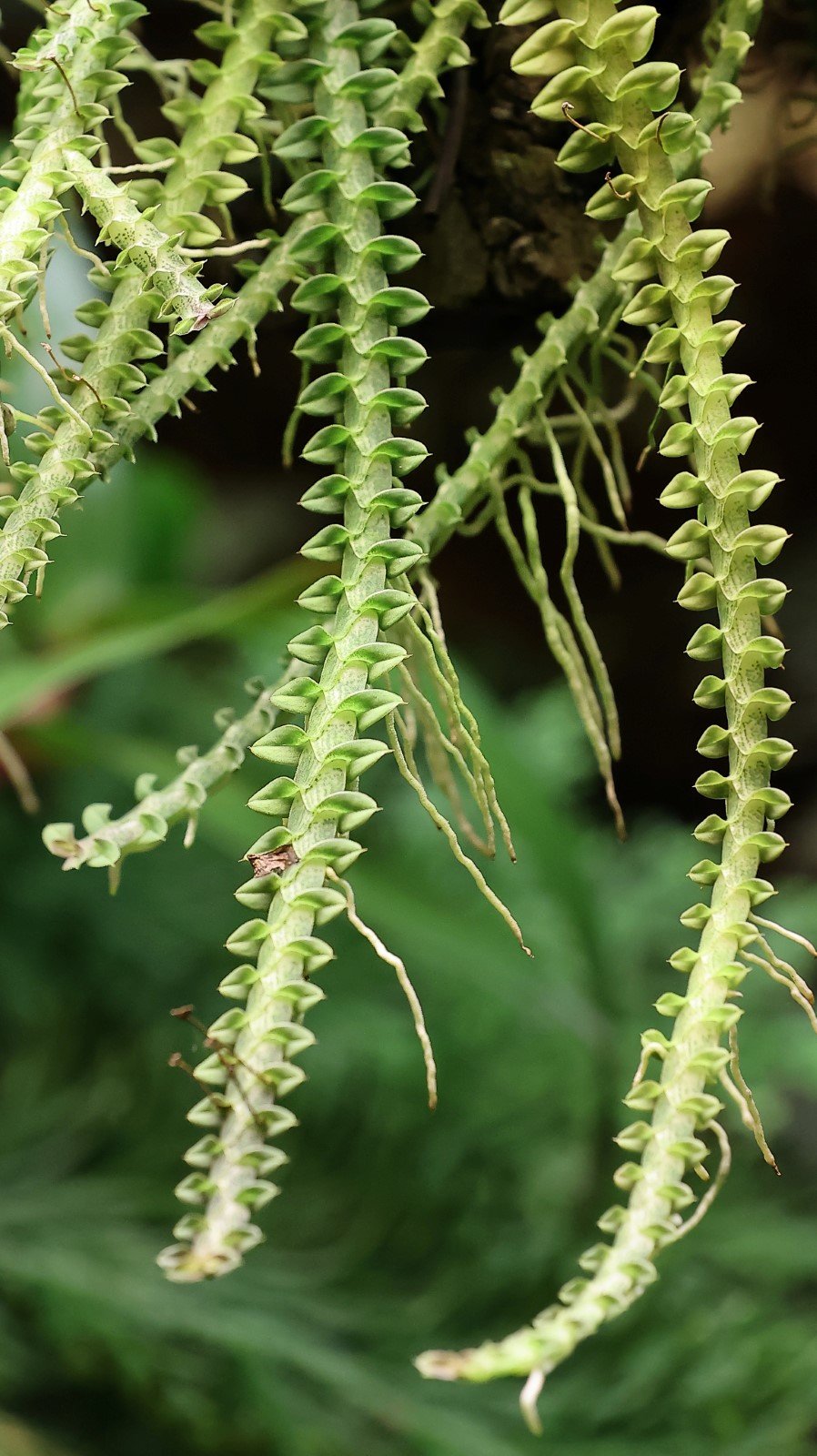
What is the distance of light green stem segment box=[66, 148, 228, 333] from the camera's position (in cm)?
26

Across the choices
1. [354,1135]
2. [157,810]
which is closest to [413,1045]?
[354,1135]

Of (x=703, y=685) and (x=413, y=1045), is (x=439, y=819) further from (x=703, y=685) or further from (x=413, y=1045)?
(x=413, y=1045)

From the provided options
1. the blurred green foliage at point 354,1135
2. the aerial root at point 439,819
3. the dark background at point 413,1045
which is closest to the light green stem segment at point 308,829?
the aerial root at point 439,819

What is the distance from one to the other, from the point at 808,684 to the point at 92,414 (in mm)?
1083

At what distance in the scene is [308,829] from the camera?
0.27m

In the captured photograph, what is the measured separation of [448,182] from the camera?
16.0 inches

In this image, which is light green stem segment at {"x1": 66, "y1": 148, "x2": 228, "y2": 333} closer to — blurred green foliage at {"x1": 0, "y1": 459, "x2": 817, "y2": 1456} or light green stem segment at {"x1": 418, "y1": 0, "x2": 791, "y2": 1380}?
light green stem segment at {"x1": 418, "y1": 0, "x2": 791, "y2": 1380}

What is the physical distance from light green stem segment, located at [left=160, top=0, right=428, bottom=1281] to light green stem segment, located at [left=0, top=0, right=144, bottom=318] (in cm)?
7

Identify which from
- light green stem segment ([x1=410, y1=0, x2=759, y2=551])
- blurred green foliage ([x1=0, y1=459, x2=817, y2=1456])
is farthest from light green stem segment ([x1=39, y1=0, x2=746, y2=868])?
blurred green foliage ([x1=0, y1=459, x2=817, y2=1456])

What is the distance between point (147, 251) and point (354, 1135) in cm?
76

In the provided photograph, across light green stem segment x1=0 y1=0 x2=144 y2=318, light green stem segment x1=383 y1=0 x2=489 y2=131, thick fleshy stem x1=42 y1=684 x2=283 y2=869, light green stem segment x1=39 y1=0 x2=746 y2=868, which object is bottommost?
thick fleshy stem x1=42 y1=684 x2=283 y2=869

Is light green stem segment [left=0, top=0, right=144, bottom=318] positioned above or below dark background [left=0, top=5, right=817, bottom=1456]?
above

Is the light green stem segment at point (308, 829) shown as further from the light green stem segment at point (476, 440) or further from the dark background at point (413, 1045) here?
the dark background at point (413, 1045)

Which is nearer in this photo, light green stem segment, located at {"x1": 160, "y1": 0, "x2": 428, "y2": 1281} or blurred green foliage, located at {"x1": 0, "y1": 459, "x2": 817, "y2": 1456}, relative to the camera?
light green stem segment, located at {"x1": 160, "y1": 0, "x2": 428, "y2": 1281}
